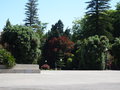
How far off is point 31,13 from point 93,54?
113 ft

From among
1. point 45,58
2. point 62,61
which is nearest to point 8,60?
point 62,61

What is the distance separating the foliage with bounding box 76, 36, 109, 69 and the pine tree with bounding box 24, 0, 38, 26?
30959 mm

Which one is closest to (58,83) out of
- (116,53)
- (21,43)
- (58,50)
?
(21,43)

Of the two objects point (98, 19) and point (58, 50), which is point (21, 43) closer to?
point (58, 50)

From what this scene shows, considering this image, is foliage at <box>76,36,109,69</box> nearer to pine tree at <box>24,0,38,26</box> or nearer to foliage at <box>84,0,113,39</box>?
foliage at <box>84,0,113,39</box>

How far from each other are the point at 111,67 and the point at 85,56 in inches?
178

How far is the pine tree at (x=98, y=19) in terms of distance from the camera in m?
51.7

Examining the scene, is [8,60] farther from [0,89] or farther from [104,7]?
[104,7]

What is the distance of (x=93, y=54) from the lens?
1457 inches

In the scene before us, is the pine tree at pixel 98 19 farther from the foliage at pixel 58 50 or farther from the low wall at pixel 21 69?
the low wall at pixel 21 69

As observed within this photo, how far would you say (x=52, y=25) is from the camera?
7756 cm

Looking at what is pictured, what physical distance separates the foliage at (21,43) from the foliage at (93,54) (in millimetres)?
6359

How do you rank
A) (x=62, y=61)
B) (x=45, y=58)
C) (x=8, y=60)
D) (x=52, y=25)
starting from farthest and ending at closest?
(x=52, y=25) < (x=45, y=58) < (x=62, y=61) < (x=8, y=60)

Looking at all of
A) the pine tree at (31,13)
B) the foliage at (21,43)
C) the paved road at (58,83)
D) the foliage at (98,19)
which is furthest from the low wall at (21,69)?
the pine tree at (31,13)
